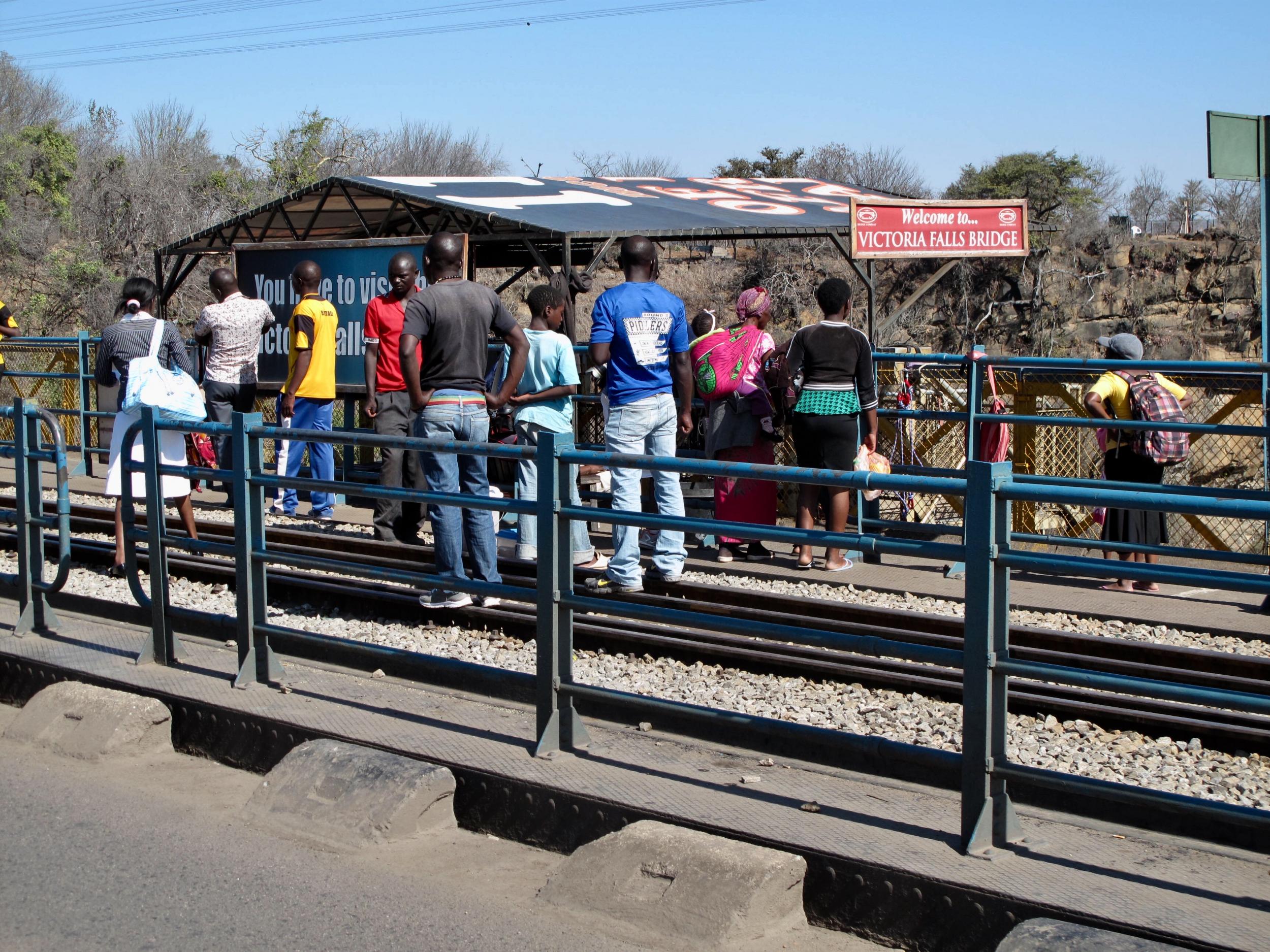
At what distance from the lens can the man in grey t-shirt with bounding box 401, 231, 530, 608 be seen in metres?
6.72

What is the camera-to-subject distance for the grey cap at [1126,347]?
8336 millimetres

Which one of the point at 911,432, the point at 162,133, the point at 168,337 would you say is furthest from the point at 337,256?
the point at 162,133

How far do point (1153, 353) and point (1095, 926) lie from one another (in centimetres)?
2997

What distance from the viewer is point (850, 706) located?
5.73 meters

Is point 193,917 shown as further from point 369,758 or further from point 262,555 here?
point 262,555

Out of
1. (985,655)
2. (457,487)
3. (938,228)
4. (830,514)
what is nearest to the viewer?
(985,655)

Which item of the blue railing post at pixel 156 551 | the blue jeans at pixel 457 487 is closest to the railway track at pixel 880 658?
the blue jeans at pixel 457 487

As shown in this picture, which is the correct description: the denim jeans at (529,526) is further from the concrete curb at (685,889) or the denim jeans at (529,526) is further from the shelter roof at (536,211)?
the shelter roof at (536,211)

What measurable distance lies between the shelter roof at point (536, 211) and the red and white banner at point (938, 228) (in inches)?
13.8

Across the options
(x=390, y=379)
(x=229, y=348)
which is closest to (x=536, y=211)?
(x=229, y=348)

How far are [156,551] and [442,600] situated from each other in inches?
→ 61.4

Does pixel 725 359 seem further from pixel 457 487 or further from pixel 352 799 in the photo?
pixel 352 799

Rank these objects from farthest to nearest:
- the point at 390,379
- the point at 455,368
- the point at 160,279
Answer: the point at 160,279 → the point at 390,379 → the point at 455,368

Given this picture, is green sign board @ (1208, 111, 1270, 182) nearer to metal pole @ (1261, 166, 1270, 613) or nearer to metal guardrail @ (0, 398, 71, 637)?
metal pole @ (1261, 166, 1270, 613)
